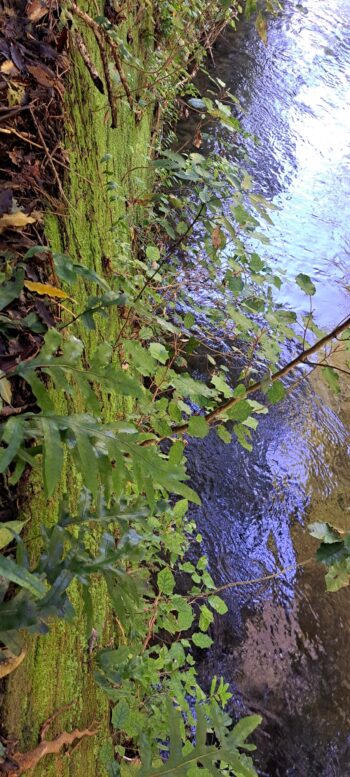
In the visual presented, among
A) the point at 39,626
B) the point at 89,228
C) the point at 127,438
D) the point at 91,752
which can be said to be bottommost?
the point at 91,752

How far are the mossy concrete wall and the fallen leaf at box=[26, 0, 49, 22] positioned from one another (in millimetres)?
234

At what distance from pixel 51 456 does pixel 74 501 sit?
2.00ft

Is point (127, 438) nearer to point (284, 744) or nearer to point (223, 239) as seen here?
point (223, 239)

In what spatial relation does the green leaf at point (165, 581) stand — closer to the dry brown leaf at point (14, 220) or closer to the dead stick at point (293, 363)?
the dead stick at point (293, 363)

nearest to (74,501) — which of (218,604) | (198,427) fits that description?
(198,427)

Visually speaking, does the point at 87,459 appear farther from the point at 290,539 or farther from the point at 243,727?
the point at 290,539

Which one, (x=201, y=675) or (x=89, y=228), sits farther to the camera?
(x=201, y=675)

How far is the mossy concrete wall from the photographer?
1085 millimetres

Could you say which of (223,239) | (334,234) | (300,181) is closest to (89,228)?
(223,239)

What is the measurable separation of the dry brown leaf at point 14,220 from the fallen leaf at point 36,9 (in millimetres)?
612

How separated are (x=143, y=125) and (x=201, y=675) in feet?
11.4

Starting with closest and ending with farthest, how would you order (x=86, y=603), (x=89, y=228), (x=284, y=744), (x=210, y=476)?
(x=86, y=603) → (x=89, y=228) → (x=284, y=744) → (x=210, y=476)

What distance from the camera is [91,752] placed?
143 cm

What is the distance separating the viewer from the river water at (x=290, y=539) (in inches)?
100
